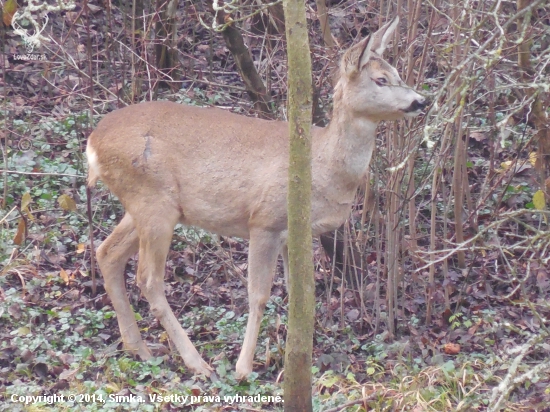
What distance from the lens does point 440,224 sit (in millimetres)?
8281

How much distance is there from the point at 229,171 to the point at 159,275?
95 centimetres

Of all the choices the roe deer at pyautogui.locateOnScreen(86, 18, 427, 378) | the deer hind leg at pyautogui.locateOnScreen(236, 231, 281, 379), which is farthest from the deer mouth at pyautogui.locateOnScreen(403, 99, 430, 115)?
the deer hind leg at pyautogui.locateOnScreen(236, 231, 281, 379)

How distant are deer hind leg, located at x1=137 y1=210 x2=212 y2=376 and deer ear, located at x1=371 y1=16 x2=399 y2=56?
76.3 inches

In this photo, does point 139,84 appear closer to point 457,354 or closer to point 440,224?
point 440,224

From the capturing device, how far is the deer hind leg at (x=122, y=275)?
6.61m

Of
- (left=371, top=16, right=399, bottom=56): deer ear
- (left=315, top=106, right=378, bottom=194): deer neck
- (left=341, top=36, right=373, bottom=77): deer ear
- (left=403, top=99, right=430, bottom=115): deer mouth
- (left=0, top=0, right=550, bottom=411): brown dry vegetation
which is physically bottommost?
(left=0, top=0, right=550, bottom=411): brown dry vegetation

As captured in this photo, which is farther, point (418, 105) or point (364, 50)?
point (364, 50)

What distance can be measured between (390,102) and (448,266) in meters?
2.13

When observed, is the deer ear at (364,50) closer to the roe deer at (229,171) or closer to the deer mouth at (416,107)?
the roe deer at (229,171)

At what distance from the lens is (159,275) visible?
21.5 feet

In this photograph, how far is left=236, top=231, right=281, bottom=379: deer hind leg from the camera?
20.7ft

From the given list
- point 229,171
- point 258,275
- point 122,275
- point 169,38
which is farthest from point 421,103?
point 169,38

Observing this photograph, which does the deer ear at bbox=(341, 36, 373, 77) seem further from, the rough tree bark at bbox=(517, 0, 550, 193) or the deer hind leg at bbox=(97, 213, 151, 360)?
the deer hind leg at bbox=(97, 213, 151, 360)

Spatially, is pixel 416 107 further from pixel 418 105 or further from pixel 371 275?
pixel 371 275
